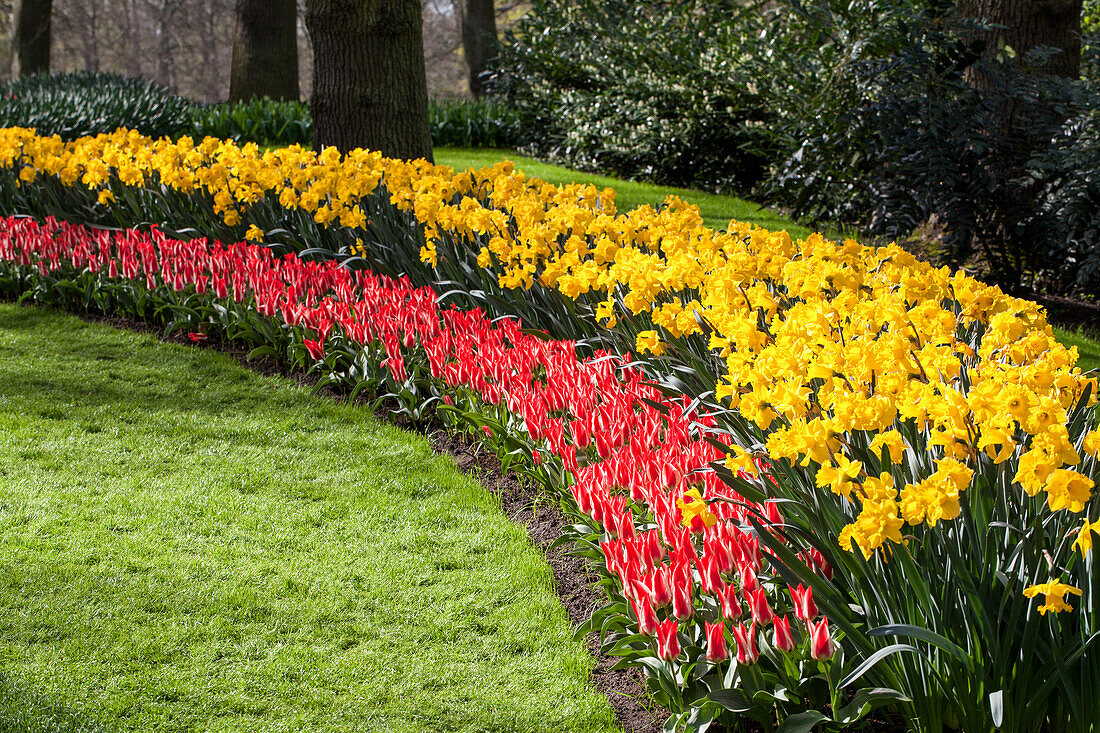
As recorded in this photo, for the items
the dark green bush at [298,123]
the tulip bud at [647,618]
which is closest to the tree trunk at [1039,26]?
the tulip bud at [647,618]

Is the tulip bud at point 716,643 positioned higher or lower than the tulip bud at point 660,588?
lower

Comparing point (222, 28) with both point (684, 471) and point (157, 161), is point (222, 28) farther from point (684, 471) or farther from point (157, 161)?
point (684, 471)

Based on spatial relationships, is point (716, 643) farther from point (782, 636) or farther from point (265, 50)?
point (265, 50)

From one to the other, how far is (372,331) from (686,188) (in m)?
7.28

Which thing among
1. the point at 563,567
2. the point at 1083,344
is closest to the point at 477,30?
the point at 1083,344

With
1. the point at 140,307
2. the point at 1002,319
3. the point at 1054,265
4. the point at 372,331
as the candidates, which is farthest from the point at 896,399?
the point at 1054,265

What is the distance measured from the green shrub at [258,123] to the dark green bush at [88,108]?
32cm

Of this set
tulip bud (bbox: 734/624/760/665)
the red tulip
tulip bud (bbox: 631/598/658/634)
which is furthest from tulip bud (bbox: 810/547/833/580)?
the red tulip

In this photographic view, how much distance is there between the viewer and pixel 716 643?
1981 mm

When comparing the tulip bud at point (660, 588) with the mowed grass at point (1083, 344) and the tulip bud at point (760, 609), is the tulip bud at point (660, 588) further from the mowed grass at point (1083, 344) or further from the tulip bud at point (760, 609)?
the mowed grass at point (1083, 344)

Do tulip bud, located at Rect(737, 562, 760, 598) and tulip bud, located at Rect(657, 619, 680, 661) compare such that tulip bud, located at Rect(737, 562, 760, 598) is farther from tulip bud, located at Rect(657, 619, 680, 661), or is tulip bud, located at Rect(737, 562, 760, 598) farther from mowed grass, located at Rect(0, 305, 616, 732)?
mowed grass, located at Rect(0, 305, 616, 732)

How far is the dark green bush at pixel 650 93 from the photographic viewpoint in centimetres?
1023

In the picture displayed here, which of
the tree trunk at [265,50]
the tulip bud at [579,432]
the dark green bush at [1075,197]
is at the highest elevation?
the tree trunk at [265,50]

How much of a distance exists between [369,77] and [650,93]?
5.30 metres
